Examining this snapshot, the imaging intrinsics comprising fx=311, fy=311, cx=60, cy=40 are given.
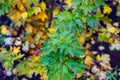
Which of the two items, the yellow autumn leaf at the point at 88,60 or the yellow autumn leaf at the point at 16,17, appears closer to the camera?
the yellow autumn leaf at the point at 16,17

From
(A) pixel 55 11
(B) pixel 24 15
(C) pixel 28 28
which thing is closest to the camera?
(B) pixel 24 15

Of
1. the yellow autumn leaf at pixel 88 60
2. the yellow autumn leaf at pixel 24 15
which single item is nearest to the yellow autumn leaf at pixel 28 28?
the yellow autumn leaf at pixel 24 15

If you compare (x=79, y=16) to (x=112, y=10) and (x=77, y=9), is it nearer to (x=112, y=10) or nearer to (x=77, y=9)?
(x=77, y=9)

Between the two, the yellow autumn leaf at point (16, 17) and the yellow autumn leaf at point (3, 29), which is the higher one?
the yellow autumn leaf at point (16, 17)

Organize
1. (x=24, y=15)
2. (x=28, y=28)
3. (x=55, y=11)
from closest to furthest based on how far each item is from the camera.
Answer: (x=24, y=15) → (x=55, y=11) → (x=28, y=28)

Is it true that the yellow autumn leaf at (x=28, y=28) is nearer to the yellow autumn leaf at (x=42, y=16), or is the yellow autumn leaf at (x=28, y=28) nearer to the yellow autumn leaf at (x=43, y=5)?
the yellow autumn leaf at (x=42, y=16)

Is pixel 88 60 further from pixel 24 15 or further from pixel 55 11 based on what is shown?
pixel 24 15

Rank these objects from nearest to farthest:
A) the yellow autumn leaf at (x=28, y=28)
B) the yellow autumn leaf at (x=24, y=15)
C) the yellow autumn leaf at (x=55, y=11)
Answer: the yellow autumn leaf at (x=24, y=15), the yellow autumn leaf at (x=55, y=11), the yellow autumn leaf at (x=28, y=28)

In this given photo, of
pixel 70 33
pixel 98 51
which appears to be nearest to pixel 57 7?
pixel 98 51

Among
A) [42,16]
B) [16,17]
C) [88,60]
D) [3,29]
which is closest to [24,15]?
[16,17]

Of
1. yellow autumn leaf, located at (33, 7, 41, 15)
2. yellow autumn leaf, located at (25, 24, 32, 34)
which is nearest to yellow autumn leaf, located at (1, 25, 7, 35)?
yellow autumn leaf, located at (25, 24, 32, 34)

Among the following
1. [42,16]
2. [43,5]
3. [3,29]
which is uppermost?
[43,5]
